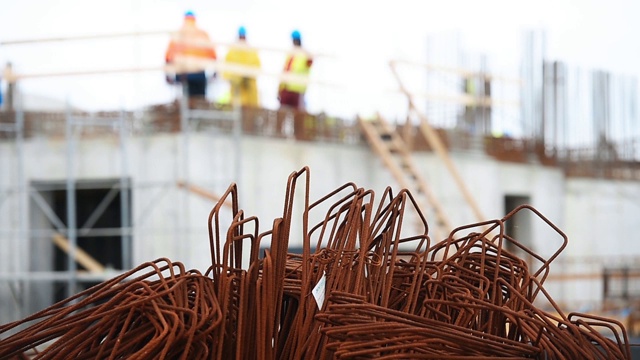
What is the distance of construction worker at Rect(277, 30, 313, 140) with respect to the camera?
11219 mm

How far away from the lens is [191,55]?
1010cm

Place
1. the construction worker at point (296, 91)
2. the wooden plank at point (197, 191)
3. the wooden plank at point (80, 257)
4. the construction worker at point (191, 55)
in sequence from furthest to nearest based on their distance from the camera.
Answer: the construction worker at point (296, 91) < the wooden plank at point (80, 257) < the construction worker at point (191, 55) < the wooden plank at point (197, 191)

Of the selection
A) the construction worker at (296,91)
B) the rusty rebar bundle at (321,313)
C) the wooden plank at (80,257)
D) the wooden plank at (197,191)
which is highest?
the construction worker at (296,91)

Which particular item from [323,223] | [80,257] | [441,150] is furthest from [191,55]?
[323,223]

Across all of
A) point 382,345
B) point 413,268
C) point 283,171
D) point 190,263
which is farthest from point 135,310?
point 283,171

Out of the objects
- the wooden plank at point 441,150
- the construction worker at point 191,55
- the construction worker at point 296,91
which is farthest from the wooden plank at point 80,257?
the wooden plank at point 441,150

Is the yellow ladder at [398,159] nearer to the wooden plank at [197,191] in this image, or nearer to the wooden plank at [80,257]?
the wooden plank at [197,191]

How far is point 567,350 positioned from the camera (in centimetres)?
203

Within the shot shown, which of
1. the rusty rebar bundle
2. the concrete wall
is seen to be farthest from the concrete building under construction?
the rusty rebar bundle

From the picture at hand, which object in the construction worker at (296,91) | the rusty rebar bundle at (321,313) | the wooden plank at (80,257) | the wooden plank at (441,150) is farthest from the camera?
the wooden plank at (441,150)

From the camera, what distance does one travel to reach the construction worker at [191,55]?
9961mm

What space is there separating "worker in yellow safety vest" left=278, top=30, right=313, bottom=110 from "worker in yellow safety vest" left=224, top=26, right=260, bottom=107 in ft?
1.53

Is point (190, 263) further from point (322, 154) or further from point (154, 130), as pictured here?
point (322, 154)

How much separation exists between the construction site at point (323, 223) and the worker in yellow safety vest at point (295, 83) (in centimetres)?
20
